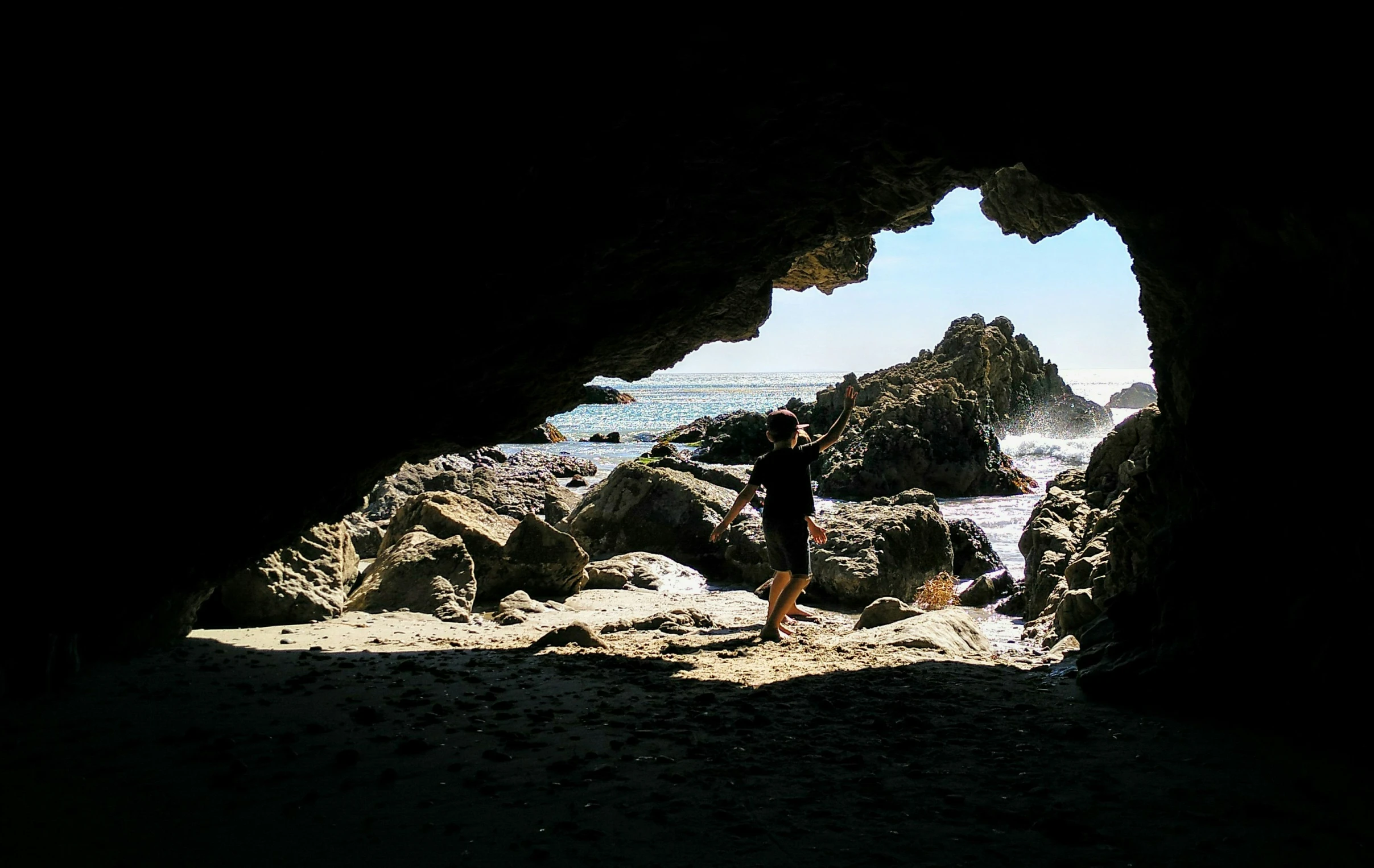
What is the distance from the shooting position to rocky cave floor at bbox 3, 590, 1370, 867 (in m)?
2.76

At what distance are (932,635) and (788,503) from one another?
1.50m

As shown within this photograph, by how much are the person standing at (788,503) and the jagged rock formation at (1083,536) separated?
2001 mm

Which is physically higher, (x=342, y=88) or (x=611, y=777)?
(x=342, y=88)

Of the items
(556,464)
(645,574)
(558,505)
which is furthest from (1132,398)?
(645,574)

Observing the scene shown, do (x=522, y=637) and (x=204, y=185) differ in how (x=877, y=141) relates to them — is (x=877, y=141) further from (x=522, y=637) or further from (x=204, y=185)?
(x=522, y=637)

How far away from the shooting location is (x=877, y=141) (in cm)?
453

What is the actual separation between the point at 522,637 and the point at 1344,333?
221 inches

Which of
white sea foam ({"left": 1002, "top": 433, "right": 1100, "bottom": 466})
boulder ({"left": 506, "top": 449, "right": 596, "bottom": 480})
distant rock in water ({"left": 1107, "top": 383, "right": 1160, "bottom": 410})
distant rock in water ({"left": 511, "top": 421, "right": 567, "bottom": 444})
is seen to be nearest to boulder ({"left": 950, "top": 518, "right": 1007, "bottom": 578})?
white sea foam ({"left": 1002, "top": 433, "right": 1100, "bottom": 466})

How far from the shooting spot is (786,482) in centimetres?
715

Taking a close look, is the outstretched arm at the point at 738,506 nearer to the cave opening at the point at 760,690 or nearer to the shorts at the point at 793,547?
the shorts at the point at 793,547

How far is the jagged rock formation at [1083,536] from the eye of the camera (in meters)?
6.41

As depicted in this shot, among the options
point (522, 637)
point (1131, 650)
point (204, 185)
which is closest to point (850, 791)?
point (1131, 650)

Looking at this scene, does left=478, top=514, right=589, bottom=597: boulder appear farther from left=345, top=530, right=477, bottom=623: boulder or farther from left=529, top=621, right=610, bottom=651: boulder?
left=529, top=621, right=610, bottom=651: boulder

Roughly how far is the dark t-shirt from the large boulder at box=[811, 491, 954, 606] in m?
2.29
